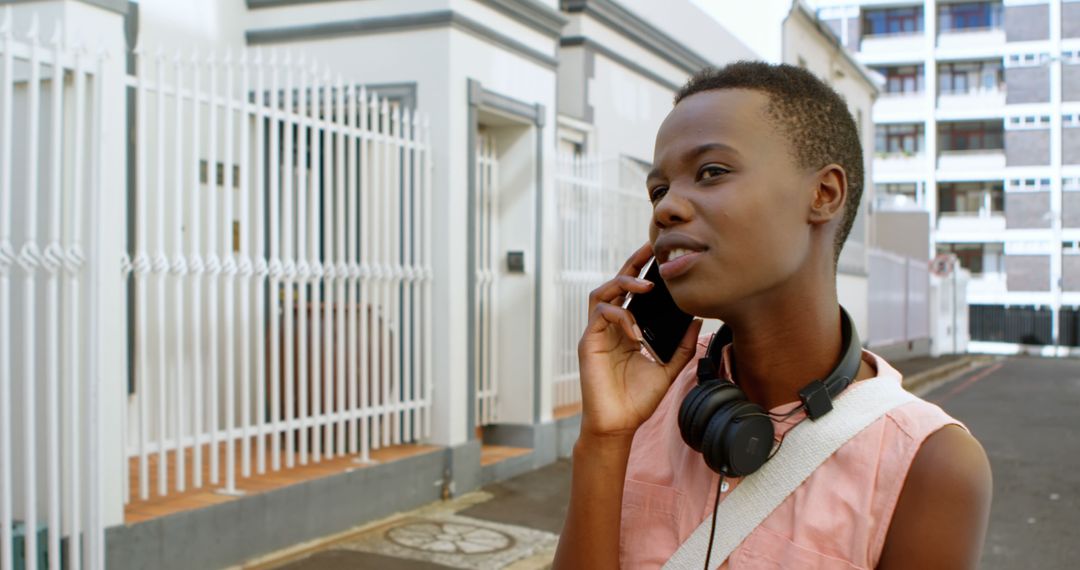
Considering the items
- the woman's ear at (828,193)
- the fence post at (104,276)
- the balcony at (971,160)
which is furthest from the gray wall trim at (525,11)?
the balcony at (971,160)

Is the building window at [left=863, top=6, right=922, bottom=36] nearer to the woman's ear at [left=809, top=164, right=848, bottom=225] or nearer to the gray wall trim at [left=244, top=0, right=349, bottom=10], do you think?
the gray wall trim at [left=244, top=0, right=349, bottom=10]

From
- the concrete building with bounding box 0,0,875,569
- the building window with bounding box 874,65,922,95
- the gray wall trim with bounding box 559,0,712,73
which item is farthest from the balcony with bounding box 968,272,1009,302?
the concrete building with bounding box 0,0,875,569

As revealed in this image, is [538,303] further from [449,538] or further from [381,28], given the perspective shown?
[449,538]

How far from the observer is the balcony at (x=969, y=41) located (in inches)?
1727

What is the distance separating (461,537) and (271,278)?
179 cm

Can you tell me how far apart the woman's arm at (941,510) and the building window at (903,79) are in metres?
47.6

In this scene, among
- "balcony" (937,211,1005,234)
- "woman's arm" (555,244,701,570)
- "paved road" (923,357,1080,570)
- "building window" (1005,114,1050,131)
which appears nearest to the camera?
"woman's arm" (555,244,701,570)

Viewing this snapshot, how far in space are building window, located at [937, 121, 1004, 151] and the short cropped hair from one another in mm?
46526

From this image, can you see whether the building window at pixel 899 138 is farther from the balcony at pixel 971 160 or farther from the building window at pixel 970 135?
the balcony at pixel 971 160

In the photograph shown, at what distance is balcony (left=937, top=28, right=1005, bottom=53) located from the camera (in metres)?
43.9

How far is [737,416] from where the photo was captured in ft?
4.56

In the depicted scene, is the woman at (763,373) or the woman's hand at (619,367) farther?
the woman's hand at (619,367)

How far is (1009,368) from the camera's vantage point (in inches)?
844

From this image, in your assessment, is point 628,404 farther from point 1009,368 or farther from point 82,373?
point 1009,368
